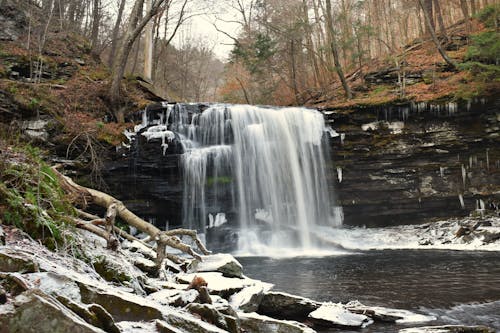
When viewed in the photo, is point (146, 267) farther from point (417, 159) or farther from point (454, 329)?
point (417, 159)

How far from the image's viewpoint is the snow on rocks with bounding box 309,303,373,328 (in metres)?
5.05

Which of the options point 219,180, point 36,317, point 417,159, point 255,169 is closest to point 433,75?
point 417,159

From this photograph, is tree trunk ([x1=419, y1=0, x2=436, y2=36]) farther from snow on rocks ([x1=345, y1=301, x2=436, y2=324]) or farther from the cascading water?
snow on rocks ([x1=345, y1=301, x2=436, y2=324])

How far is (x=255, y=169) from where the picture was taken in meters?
15.2

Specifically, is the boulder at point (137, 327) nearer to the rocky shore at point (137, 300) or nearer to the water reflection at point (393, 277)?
the rocky shore at point (137, 300)

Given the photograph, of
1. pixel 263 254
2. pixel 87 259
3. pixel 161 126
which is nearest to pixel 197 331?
pixel 87 259

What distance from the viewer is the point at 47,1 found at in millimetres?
15875

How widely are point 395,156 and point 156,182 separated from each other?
935 cm

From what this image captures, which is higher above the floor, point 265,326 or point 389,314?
point 265,326

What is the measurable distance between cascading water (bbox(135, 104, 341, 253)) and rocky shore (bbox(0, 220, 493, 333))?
25.6ft

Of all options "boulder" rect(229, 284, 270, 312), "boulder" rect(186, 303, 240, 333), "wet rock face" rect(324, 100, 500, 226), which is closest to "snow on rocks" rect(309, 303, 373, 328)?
"boulder" rect(229, 284, 270, 312)

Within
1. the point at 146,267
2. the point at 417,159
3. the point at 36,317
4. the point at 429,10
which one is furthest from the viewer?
the point at 429,10

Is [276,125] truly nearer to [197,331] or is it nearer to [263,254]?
[263,254]

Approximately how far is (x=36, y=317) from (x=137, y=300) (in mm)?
1076
